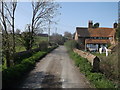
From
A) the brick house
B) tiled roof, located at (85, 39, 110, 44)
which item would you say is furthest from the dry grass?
tiled roof, located at (85, 39, 110, 44)

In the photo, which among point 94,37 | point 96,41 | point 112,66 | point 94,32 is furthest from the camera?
point 94,32

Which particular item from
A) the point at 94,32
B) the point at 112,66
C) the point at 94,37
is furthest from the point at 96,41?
the point at 112,66

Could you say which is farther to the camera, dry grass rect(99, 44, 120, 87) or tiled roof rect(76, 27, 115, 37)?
tiled roof rect(76, 27, 115, 37)

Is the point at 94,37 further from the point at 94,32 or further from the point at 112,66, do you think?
the point at 112,66

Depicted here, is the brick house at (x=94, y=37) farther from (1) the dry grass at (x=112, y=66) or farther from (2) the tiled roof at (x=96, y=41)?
(1) the dry grass at (x=112, y=66)

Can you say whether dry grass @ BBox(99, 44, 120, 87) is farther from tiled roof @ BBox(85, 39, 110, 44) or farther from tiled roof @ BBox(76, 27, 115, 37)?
tiled roof @ BBox(76, 27, 115, 37)

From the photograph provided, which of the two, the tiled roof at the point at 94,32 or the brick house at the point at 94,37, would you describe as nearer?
the brick house at the point at 94,37

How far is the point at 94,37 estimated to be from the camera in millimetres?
50562

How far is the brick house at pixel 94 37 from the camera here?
1850 inches

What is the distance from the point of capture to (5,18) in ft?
54.1

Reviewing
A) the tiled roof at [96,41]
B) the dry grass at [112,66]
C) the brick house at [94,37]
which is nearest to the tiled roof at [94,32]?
the brick house at [94,37]

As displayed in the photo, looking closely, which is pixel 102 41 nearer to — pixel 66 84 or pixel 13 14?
pixel 13 14

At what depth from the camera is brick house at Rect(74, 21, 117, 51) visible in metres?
47.0

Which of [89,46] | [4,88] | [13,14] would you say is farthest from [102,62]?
[89,46]
